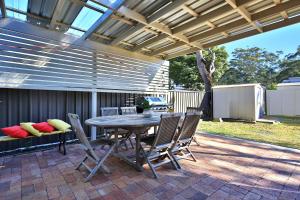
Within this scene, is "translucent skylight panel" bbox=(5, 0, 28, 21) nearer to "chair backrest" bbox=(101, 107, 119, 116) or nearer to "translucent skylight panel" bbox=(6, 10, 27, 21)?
"translucent skylight panel" bbox=(6, 10, 27, 21)

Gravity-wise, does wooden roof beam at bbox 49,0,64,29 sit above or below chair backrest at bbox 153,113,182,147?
above

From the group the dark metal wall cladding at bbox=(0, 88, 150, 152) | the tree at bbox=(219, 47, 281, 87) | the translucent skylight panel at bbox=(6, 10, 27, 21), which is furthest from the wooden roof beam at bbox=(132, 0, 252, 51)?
the tree at bbox=(219, 47, 281, 87)

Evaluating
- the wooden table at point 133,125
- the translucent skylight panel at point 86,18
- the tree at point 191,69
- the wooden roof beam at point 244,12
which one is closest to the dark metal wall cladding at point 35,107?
the translucent skylight panel at point 86,18

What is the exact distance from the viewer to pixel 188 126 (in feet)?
9.76

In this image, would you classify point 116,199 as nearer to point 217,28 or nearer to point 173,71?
point 217,28

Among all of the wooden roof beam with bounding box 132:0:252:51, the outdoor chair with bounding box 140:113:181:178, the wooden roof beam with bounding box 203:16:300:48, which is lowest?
the outdoor chair with bounding box 140:113:181:178

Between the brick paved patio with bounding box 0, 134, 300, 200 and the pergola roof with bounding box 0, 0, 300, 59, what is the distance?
8.64ft

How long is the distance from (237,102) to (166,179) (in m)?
7.30

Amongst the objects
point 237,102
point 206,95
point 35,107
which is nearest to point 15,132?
point 35,107

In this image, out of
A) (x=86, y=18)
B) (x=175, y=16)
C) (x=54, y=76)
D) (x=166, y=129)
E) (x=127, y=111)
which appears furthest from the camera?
(x=127, y=111)

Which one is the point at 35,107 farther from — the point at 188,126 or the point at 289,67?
the point at 289,67

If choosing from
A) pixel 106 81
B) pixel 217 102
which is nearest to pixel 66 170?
pixel 106 81

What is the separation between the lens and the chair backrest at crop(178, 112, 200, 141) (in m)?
2.84

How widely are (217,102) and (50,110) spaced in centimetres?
751
